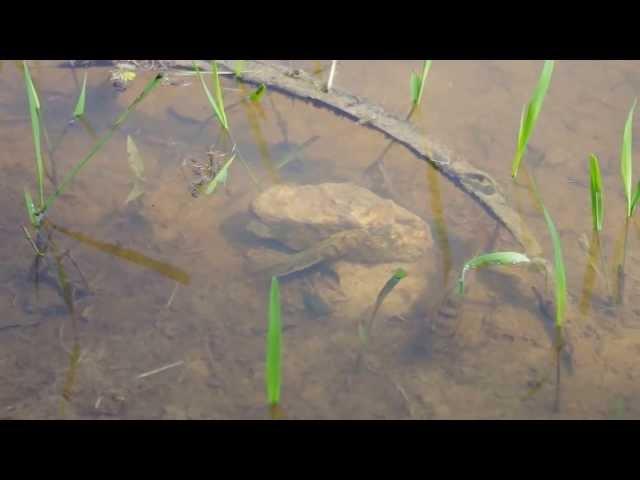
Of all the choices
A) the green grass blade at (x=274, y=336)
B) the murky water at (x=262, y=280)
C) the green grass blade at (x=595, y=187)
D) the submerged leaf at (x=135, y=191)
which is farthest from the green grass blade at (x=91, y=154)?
the green grass blade at (x=595, y=187)

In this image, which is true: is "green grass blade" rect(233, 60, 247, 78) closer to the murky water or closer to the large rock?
the murky water

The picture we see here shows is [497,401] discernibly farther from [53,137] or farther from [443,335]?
[53,137]

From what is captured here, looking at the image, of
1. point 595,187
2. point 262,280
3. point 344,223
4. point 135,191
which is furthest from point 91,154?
point 595,187

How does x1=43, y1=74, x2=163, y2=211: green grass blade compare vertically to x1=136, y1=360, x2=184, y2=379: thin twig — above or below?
above

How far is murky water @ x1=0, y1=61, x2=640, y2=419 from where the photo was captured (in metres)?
2.53

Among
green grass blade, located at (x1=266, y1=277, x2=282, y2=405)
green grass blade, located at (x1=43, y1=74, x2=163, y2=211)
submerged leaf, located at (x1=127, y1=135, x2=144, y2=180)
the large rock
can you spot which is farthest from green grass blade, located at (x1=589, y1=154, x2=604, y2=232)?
submerged leaf, located at (x1=127, y1=135, x2=144, y2=180)

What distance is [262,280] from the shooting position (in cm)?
302

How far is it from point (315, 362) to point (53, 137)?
2302 millimetres

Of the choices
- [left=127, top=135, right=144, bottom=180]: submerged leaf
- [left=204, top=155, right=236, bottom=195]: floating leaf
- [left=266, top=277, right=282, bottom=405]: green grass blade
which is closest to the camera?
[left=266, top=277, right=282, bottom=405]: green grass blade

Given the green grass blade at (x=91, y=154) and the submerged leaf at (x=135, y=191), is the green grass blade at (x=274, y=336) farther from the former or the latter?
the submerged leaf at (x=135, y=191)

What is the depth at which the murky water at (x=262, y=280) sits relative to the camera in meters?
2.53

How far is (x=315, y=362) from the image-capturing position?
2691mm

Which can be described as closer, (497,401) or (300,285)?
(497,401)

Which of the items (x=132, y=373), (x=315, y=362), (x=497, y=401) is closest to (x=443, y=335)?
(x=497, y=401)
